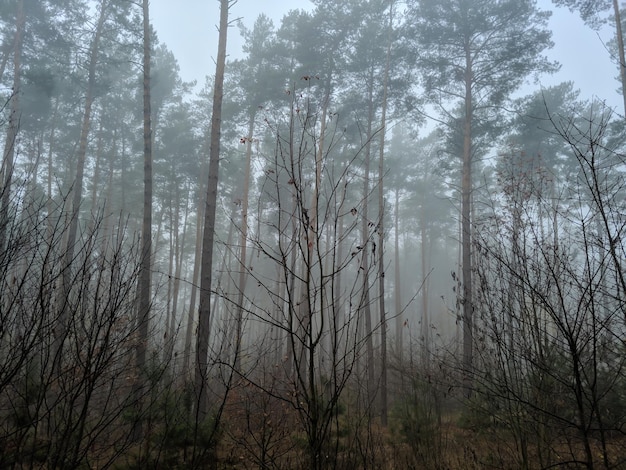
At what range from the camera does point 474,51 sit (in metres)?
12.6

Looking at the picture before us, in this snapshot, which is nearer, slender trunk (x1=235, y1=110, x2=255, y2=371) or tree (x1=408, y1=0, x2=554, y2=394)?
slender trunk (x1=235, y1=110, x2=255, y2=371)

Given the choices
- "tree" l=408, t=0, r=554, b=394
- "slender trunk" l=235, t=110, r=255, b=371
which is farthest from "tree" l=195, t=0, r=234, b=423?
"tree" l=408, t=0, r=554, b=394

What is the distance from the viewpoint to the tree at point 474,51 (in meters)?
12.1

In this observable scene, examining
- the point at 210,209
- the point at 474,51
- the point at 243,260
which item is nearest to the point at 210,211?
the point at 210,209

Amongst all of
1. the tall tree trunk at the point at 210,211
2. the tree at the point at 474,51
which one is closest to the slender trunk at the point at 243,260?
the tall tree trunk at the point at 210,211

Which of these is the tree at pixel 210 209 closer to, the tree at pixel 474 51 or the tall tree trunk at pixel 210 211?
the tall tree trunk at pixel 210 211

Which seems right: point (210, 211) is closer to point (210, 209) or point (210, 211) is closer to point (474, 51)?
point (210, 209)

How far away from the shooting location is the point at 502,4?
39.9 ft

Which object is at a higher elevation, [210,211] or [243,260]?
[210,211]

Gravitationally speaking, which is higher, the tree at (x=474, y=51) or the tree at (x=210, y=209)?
the tree at (x=474, y=51)

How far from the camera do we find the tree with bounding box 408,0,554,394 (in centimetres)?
1212

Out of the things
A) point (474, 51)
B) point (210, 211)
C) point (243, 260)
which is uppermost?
point (474, 51)

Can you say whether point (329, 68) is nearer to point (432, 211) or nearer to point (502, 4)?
point (502, 4)

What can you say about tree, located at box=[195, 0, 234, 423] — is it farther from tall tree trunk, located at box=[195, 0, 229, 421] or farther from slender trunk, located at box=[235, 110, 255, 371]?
slender trunk, located at box=[235, 110, 255, 371]
